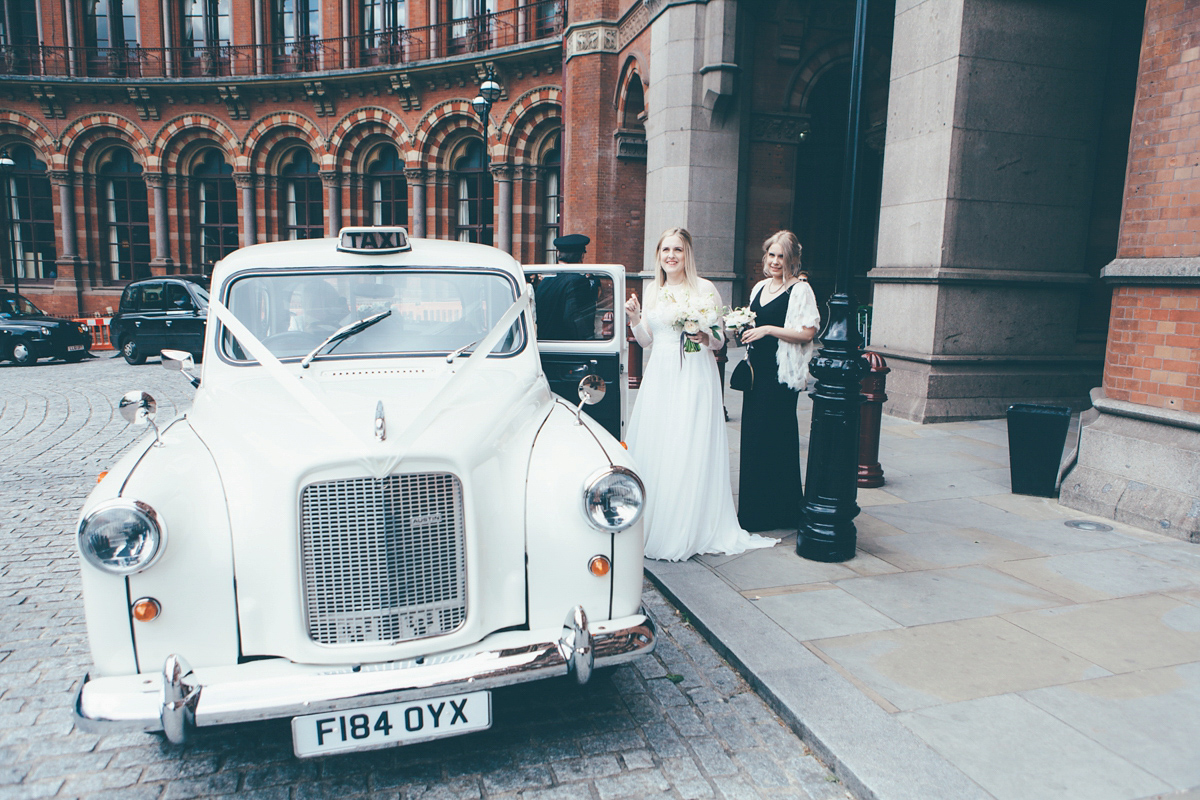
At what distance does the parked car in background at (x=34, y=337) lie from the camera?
15914mm

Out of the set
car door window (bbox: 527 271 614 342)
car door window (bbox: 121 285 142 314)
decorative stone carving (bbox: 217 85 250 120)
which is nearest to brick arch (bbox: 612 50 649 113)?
car door window (bbox: 121 285 142 314)

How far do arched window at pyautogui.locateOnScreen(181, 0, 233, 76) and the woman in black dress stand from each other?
28.3 meters

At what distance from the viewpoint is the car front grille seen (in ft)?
8.50

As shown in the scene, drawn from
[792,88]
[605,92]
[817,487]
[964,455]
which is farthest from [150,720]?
[605,92]

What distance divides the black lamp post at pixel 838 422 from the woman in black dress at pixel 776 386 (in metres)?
0.26

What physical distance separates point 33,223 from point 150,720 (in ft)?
107

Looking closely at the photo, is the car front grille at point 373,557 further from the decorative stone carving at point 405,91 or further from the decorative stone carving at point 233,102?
the decorative stone carving at point 233,102

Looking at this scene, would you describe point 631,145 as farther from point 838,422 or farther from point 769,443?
point 838,422

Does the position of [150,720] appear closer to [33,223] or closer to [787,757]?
[787,757]

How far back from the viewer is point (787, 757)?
2.86m

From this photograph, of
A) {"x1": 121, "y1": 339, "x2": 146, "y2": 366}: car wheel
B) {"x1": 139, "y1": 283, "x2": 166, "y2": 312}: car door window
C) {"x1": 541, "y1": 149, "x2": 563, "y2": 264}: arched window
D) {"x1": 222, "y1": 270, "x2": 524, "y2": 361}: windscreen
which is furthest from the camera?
{"x1": 541, "y1": 149, "x2": 563, "y2": 264}: arched window

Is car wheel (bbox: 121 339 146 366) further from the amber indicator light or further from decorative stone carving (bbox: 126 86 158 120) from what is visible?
the amber indicator light

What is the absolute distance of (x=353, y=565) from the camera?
2.61 meters

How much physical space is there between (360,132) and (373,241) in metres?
24.5
